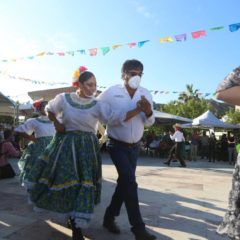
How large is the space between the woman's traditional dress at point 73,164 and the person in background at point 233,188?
147cm

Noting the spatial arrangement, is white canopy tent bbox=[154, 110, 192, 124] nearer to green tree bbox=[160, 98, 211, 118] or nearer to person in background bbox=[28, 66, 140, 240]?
person in background bbox=[28, 66, 140, 240]

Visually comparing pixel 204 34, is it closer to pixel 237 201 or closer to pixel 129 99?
pixel 129 99

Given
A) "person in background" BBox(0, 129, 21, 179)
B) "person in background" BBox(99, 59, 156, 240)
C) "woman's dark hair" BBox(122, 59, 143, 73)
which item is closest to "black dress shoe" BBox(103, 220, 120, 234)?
"person in background" BBox(99, 59, 156, 240)

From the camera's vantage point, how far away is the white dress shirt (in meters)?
3.92

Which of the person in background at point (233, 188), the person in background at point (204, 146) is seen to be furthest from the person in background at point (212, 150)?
the person in background at point (233, 188)

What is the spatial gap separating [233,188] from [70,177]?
1707mm

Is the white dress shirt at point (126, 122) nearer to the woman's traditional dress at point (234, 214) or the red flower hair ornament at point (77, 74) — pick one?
the red flower hair ornament at point (77, 74)

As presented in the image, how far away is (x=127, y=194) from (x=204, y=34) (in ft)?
30.8

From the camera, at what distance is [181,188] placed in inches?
291

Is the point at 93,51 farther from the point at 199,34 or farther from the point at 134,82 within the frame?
the point at 134,82

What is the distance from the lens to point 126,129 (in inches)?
154

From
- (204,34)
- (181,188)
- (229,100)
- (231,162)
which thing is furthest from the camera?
(231,162)

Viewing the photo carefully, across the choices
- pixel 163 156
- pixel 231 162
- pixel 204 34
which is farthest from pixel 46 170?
pixel 163 156

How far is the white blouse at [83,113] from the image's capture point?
12.5ft
